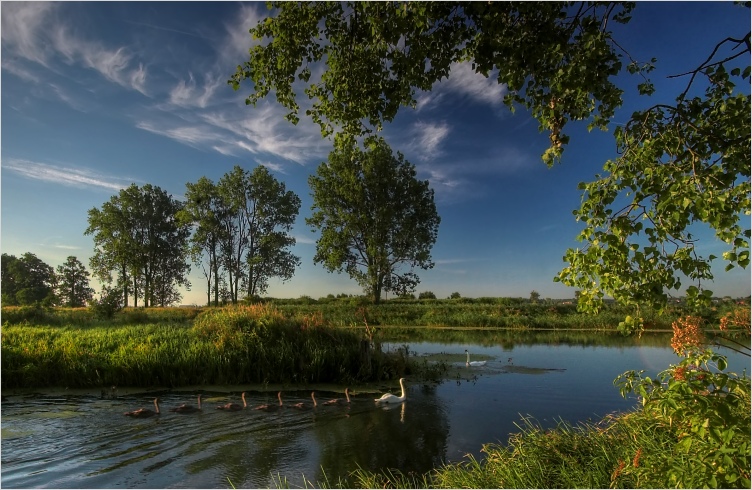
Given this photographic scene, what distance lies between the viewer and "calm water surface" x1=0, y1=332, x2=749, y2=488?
6.68m

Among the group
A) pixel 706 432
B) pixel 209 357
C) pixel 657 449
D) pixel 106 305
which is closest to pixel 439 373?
pixel 209 357

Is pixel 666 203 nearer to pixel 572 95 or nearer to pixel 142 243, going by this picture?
pixel 572 95

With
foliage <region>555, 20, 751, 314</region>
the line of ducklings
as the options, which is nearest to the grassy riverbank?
the line of ducklings

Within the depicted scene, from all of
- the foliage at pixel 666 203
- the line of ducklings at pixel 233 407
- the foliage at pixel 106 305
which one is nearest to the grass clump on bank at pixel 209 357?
the line of ducklings at pixel 233 407

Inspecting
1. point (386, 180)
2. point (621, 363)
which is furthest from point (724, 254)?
point (386, 180)

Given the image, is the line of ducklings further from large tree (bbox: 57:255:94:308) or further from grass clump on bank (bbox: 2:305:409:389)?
large tree (bbox: 57:255:94:308)

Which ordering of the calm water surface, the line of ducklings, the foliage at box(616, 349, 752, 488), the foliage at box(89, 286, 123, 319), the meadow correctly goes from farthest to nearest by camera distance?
the foliage at box(89, 286, 123, 319) < the line of ducklings < the calm water surface < the meadow < the foliage at box(616, 349, 752, 488)

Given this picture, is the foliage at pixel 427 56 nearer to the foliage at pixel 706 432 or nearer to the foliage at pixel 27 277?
the foliage at pixel 706 432

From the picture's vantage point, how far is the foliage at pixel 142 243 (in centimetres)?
4922

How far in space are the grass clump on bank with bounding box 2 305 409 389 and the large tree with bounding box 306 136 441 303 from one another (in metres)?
27.6

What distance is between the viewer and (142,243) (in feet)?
169

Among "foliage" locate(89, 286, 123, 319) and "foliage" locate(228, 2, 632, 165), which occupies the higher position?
"foliage" locate(228, 2, 632, 165)

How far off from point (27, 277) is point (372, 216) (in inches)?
1893

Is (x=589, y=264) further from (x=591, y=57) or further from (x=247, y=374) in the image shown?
(x=247, y=374)
